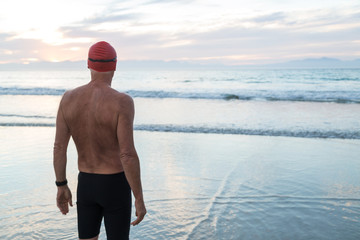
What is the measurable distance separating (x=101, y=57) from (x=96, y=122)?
391 mm

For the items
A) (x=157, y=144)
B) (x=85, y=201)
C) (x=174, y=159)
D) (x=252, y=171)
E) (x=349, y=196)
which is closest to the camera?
(x=85, y=201)

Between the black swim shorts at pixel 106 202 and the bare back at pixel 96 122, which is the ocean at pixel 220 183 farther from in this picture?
the bare back at pixel 96 122

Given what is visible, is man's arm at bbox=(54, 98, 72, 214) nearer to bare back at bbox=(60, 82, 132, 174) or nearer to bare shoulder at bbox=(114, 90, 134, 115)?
bare back at bbox=(60, 82, 132, 174)

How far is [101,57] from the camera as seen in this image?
A: 2.13 metres

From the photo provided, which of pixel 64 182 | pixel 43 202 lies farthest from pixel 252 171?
pixel 64 182

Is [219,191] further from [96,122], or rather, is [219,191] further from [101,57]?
[101,57]

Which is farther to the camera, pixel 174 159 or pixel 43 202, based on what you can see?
pixel 174 159

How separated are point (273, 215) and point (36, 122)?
10109 millimetres

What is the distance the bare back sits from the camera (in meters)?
2.09

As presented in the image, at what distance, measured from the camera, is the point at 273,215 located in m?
4.42

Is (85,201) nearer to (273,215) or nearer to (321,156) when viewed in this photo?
(273,215)

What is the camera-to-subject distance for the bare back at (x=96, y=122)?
209cm

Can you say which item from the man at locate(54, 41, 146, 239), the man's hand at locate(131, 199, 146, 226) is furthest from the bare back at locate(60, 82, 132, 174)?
the man's hand at locate(131, 199, 146, 226)

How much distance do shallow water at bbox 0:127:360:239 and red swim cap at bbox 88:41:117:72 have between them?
2339 mm
